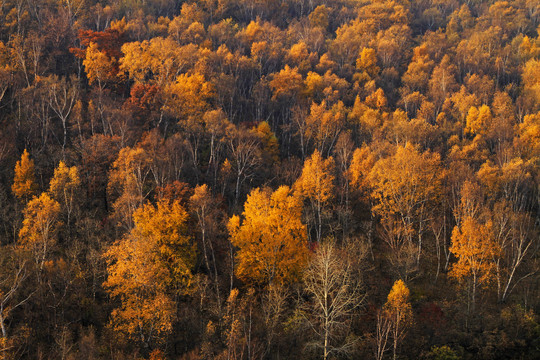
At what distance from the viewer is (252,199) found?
4678 cm

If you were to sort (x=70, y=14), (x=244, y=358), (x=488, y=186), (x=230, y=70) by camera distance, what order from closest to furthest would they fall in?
(x=244, y=358), (x=488, y=186), (x=230, y=70), (x=70, y=14)

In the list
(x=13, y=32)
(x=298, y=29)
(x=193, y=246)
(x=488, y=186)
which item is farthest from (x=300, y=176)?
(x=298, y=29)

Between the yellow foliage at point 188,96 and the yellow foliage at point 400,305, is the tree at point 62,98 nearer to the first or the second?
the yellow foliage at point 188,96

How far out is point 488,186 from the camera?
5931 centimetres

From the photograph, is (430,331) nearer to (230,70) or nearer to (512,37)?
(230,70)

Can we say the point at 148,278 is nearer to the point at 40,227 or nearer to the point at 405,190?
the point at 40,227

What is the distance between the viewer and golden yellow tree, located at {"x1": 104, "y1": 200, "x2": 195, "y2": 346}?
117ft

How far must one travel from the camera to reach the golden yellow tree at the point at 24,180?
4975cm

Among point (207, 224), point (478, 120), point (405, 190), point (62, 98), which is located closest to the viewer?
point (207, 224)

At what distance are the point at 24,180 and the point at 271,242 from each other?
3007 cm

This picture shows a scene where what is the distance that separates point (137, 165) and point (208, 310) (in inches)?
777

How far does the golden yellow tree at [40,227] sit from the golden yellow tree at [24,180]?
550 centimetres

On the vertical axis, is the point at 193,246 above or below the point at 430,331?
above

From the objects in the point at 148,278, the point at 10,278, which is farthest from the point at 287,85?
the point at 10,278
